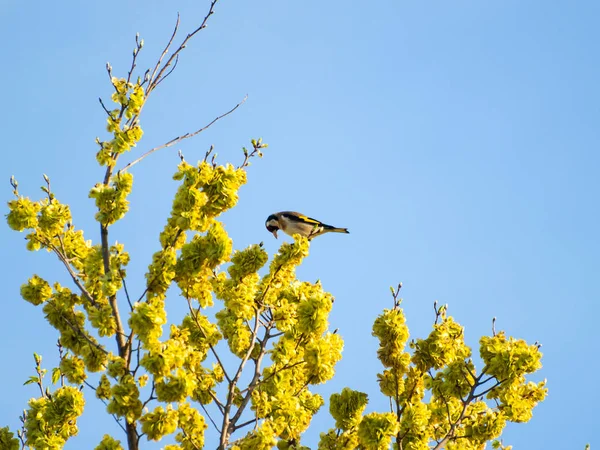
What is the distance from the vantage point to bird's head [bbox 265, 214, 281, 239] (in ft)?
48.2

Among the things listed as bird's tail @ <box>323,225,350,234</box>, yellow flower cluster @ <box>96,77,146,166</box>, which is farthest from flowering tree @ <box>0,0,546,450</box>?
bird's tail @ <box>323,225,350,234</box>

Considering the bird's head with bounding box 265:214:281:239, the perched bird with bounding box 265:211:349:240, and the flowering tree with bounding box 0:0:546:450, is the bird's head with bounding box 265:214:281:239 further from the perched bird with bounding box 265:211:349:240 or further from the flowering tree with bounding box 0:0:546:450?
the flowering tree with bounding box 0:0:546:450

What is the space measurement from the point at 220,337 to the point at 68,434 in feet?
5.62

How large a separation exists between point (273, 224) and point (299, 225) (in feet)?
3.49

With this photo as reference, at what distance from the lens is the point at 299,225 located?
13.8m

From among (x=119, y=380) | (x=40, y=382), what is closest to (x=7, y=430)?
(x=40, y=382)

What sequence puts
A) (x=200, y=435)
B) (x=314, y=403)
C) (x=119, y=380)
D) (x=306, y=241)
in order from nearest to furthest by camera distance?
(x=119, y=380), (x=200, y=435), (x=306, y=241), (x=314, y=403)

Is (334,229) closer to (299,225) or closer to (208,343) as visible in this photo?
(299,225)

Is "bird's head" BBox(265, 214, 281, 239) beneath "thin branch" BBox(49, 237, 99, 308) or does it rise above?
above

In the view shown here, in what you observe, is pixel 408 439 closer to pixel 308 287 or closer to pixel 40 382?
pixel 308 287

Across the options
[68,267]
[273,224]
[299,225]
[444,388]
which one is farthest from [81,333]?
[273,224]

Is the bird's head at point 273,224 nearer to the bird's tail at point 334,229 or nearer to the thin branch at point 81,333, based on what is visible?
the bird's tail at point 334,229

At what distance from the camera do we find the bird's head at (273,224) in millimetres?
14688

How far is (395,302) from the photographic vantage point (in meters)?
7.63
